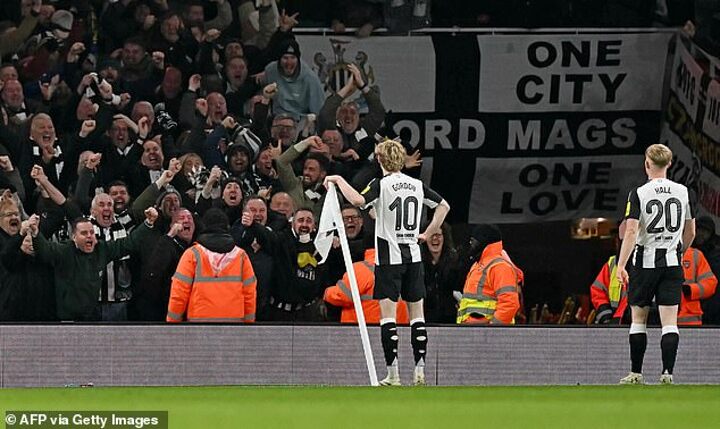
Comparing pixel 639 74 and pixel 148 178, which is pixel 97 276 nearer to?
pixel 148 178

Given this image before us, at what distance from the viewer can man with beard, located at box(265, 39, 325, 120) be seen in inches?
787

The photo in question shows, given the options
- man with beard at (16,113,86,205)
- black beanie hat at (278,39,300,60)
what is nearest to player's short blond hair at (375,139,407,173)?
man with beard at (16,113,86,205)

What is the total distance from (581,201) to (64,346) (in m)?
6.32

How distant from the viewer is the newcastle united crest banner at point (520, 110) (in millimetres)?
20625

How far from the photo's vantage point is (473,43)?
20656mm

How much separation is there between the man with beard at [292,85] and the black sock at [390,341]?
535 centimetres

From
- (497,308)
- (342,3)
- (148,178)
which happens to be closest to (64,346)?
(148,178)

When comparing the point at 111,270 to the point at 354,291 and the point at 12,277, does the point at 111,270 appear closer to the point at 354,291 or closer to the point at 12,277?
the point at 12,277

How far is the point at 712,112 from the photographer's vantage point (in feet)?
67.7

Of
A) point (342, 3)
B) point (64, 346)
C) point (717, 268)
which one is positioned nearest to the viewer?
point (64, 346)

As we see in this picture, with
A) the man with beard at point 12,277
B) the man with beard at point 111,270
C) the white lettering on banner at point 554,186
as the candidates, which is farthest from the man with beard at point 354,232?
the man with beard at point 12,277

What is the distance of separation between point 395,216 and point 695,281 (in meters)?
4.07

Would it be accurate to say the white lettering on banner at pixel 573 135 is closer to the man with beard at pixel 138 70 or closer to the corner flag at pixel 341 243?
the man with beard at pixel 138 70

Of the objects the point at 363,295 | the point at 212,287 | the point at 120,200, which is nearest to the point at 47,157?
the point at 120,200
